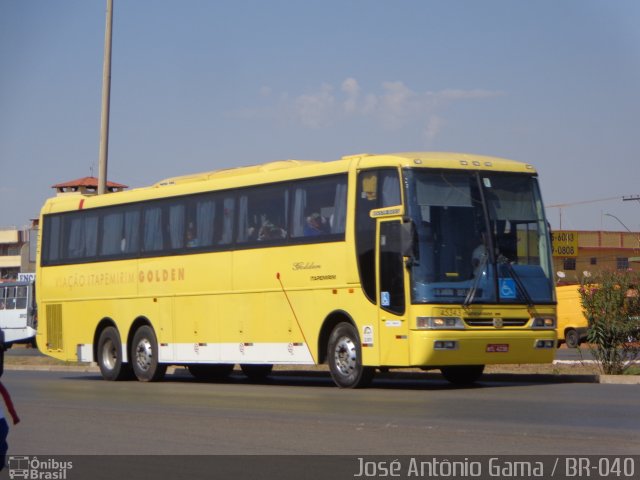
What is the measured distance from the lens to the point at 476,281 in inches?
757

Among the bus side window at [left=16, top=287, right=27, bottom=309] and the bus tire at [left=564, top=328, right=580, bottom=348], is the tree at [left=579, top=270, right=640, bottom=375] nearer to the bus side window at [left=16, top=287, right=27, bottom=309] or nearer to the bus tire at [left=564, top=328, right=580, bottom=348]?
the bus tire at [left=564, top=328, right=580, bottom=348]

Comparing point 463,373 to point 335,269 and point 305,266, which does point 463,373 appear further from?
point 305,266

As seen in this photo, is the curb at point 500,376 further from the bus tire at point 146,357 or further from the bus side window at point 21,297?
the bus side window at point 21,297

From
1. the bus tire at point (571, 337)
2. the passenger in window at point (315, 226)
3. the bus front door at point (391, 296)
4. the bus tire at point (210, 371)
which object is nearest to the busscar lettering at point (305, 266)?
the passenger in window at point (315, 226)

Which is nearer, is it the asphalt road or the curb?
the asphalt road

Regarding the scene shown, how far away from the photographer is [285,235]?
71.1 feet

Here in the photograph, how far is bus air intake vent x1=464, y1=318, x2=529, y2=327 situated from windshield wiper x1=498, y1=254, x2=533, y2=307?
33 centimetres

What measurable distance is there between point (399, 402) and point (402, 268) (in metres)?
2.96

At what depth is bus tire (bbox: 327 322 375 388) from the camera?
19.9 metres

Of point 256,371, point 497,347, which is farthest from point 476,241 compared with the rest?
point 256,371

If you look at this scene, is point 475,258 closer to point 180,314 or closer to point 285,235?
point 285,235

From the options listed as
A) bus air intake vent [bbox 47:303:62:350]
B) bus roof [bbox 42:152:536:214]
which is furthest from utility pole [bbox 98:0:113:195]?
bus air intake vent [bbox 47:303:62:350]

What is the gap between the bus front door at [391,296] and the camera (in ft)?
62.9

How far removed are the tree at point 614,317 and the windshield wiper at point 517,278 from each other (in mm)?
2646
